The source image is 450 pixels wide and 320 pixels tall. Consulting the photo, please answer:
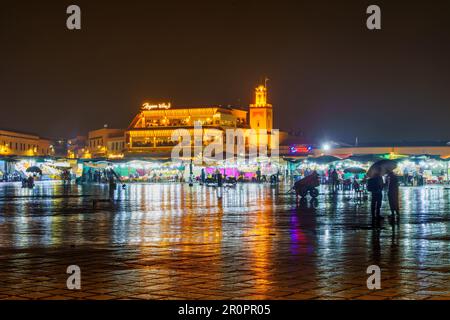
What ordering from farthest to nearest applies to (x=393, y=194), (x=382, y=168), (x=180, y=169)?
(x=180, y=169) → (x=382, y=168) → (x=393, y=194)

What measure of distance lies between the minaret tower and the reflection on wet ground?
126633 millimetres

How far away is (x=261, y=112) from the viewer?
477 feet

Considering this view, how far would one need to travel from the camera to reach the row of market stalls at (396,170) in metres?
52.6

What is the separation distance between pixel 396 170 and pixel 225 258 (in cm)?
5560

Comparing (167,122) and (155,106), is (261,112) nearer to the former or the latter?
(167,122)

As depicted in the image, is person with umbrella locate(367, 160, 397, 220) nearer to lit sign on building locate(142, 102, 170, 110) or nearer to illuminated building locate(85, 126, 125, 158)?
illuminated building locate(85, 126, 125, 158)

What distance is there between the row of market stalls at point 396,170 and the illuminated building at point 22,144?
82.1m

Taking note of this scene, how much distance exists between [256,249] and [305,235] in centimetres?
271

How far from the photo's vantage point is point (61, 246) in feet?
40.8

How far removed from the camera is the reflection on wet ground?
309 inches

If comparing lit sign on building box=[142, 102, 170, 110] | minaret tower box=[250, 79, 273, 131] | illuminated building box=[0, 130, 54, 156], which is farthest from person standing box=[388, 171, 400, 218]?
lit sign on building box=[142, 102, 170, 110]

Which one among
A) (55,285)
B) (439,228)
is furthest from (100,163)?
(55,285)

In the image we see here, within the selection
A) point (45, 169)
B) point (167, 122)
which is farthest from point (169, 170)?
point (167, 122)
